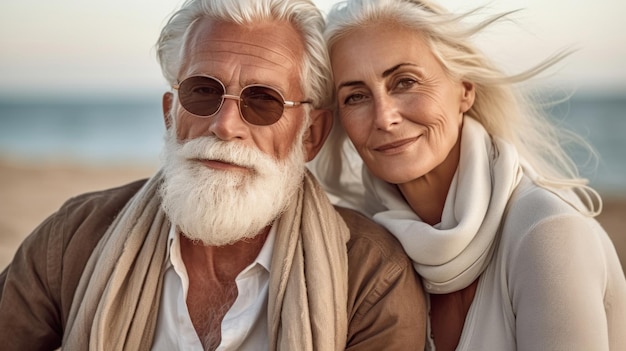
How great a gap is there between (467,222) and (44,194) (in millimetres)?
12063

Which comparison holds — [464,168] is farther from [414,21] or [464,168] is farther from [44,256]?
[44,256]

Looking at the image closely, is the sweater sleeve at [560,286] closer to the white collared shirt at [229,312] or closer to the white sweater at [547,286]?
the white sweater at [547,286]

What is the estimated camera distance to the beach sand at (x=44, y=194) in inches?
400

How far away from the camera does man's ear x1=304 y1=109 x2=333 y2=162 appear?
372 cm

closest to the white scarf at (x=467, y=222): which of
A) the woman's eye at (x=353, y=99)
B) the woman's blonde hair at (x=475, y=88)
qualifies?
the woman's blonde hair at (x=475, y=88)

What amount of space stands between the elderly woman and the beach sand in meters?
5.58

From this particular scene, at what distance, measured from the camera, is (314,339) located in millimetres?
3078

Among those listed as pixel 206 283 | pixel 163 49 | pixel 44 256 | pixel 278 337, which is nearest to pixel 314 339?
pixel 278 337

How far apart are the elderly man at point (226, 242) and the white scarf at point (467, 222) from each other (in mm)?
115

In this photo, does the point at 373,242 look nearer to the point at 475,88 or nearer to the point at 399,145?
the point at 399,145

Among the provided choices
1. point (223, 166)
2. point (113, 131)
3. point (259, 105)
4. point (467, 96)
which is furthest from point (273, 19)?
point (113, 131)

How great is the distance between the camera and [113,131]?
33219mm

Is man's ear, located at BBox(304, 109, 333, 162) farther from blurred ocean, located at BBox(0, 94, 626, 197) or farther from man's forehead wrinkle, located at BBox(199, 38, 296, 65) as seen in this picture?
blurred ocean, located at BBox(0, 94, 626, 197)

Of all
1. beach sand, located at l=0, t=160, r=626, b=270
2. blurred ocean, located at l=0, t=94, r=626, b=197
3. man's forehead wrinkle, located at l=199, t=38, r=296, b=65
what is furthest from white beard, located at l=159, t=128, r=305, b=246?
blurred ocean, located at l=0, t=94, r=626, b=197
